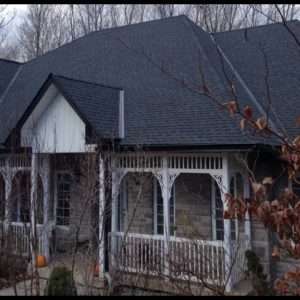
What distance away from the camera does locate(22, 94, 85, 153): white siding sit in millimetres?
10406

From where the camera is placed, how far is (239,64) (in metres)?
12.7

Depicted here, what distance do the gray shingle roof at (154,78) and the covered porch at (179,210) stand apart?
23.4 inches

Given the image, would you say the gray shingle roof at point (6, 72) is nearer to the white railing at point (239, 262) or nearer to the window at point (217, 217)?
the window at point (217, 217)

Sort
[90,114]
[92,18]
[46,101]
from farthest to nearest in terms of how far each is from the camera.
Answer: [92,18], [46,101], [90,114]

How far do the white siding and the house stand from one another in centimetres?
3

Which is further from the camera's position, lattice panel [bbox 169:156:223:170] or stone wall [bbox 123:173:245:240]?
stone wall [bbox 123:173:245:240]

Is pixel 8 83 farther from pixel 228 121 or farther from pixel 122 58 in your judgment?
pixel 228 121

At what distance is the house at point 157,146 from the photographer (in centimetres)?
880

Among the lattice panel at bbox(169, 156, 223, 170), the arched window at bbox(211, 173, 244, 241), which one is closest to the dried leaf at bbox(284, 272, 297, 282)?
the lattice panel at bbox(169, 156, 223, 170)

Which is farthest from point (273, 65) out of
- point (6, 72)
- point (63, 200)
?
point (6, 72)

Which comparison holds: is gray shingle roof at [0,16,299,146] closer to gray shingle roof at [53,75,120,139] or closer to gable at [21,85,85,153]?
gray shingle roof at [53,75,120,139]

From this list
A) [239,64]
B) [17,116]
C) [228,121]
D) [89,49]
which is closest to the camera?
[228,121]

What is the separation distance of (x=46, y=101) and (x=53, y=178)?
3250 millimetres
